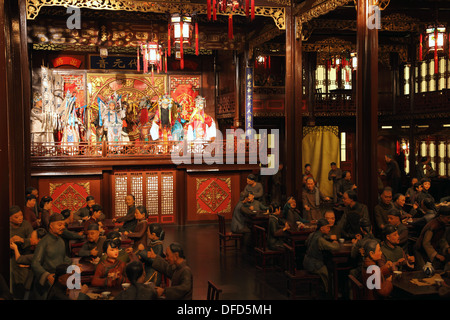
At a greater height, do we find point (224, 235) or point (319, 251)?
point (319, 251)

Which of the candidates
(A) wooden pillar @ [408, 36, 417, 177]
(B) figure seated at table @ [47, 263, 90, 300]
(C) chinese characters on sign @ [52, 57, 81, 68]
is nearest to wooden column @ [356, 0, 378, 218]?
(B) figure seated at table @ [47, 263, 90, 300]

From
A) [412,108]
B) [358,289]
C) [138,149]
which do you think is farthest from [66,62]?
[358,289]

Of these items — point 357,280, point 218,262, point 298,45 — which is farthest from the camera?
point 298,45

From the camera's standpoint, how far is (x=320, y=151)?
60.2ft

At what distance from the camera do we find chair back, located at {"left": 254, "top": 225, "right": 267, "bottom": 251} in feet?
29.3

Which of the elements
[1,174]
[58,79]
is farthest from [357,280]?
[58,79]

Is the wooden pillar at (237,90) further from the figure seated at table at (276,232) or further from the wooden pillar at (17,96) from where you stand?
the figure seated at table at (276,232)

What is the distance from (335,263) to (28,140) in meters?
6.55

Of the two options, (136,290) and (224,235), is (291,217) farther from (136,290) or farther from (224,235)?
(136,290)

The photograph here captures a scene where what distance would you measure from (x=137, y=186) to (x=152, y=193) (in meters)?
0.44

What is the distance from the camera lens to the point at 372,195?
819cm

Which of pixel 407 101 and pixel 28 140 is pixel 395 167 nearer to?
pixel 407 101

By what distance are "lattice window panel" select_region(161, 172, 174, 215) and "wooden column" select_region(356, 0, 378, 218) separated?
273 inches

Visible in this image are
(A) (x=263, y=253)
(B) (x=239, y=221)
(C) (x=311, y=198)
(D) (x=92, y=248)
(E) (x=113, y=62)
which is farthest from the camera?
(E) (x=113, y=62)
